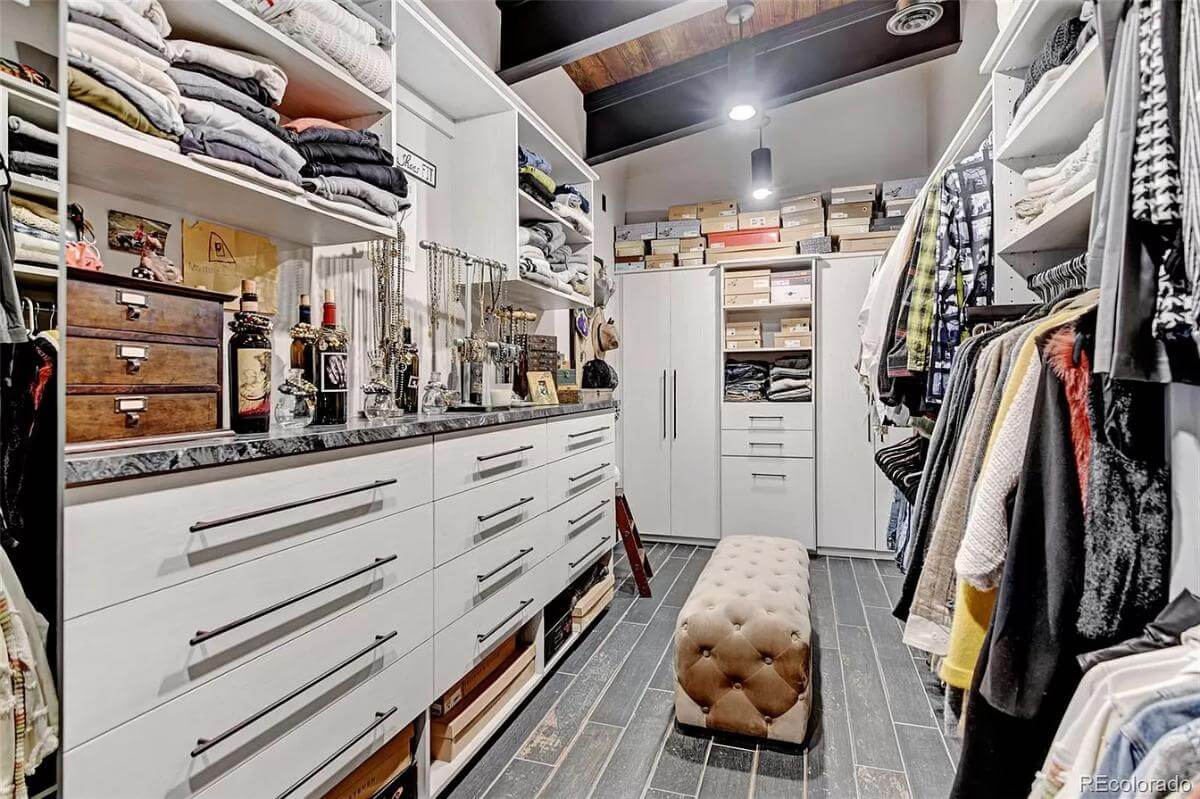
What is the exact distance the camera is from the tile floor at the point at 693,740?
1669 mm

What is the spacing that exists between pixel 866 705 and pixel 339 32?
267 centimetres

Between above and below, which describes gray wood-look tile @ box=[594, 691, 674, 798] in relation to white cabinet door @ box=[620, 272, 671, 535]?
below

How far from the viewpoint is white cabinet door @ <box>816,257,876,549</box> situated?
12.6 ft

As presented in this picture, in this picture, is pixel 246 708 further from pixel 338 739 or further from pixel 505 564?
pixel 505 564

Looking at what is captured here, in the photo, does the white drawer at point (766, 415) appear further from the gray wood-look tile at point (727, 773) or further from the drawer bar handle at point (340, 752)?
the drawer bar handle at point (340, 752)

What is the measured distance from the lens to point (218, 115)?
124 cm

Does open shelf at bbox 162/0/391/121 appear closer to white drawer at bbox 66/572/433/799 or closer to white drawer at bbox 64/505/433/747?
white drawer at bbox 64/505/433/747

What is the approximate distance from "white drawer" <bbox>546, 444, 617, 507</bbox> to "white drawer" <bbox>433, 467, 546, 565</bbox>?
0.09 m

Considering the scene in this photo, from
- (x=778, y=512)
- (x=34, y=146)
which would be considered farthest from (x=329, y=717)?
(x=778, y=512)

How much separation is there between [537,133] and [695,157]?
2.46m

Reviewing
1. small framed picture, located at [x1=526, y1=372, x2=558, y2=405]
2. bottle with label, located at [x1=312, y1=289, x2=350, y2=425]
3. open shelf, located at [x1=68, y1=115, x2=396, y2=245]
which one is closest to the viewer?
open shelf, located at [x1=68, y1=115, x2=396, y2=245]

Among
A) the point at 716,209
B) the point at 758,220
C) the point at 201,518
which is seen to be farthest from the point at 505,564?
the point at 716,209

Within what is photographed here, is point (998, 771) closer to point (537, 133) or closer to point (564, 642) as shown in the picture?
point (564, 642)

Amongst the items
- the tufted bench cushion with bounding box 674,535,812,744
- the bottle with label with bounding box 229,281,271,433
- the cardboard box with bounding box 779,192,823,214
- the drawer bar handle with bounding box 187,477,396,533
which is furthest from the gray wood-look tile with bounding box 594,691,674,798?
the cardboard box with bounding box 779,192,823,214
